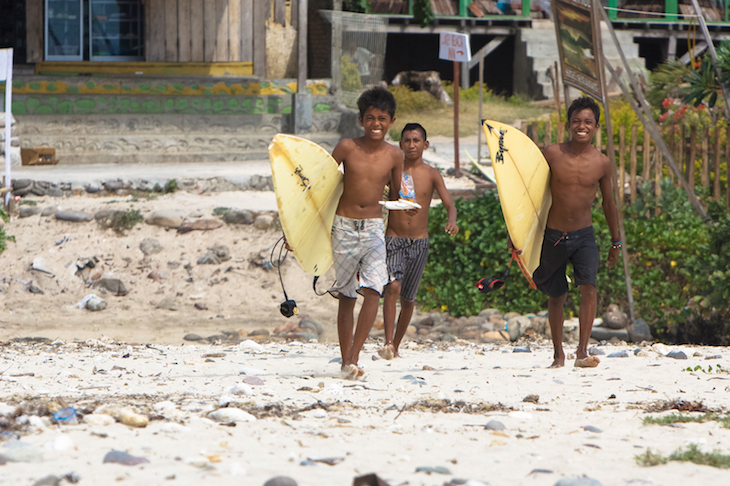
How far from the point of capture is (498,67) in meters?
20.9

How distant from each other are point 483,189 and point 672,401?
22.5ft

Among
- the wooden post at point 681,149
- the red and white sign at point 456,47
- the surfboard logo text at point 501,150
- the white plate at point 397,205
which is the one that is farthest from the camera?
the red and white sign at point 456,47

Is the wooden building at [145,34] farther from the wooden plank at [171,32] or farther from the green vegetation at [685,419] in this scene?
the green vegetation at [685,419]

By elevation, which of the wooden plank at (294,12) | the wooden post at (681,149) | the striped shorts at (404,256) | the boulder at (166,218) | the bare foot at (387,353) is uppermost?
the wooden plank at (294,12)

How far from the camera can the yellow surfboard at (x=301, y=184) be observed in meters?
4.73

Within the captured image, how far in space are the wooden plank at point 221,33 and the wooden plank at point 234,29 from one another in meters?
0.07

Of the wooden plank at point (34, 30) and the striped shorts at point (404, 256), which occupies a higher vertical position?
the wooden plank at point (34, 30)

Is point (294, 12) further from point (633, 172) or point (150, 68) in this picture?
point (633, 172)

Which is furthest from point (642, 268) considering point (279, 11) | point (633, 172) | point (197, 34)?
point (279, 11)

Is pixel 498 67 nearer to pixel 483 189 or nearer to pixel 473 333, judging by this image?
pixel 483 189

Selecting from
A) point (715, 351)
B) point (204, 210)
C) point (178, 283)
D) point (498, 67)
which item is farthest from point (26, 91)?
point (498, 67)

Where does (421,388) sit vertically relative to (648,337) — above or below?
above

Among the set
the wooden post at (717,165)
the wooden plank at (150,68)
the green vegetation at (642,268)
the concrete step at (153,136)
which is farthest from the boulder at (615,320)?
the wooden plank at (150,68)

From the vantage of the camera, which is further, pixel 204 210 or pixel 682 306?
pixel 204 210
